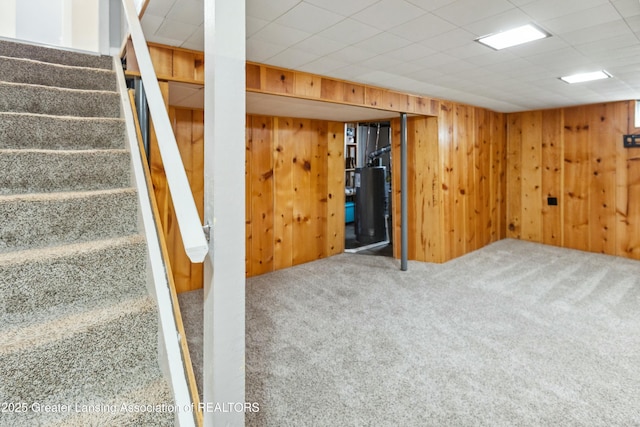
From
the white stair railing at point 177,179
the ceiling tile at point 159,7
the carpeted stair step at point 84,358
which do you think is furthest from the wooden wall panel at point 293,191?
the carpeted stair step at point 84,358

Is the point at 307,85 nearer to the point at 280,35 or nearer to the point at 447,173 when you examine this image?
the point at 280,35

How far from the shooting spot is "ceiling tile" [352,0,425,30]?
1.73 m

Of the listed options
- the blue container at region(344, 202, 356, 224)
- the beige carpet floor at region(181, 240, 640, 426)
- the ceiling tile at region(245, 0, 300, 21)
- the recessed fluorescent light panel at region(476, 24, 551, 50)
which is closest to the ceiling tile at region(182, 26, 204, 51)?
the ceiling tile at region(245, 0, 300, 21)

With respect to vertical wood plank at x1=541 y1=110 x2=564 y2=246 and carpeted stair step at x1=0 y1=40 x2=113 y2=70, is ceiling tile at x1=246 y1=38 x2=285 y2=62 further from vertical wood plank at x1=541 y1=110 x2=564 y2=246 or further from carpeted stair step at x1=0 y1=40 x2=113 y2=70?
vertical wood plank at x1=541 y1=110 x2=564 y2=246

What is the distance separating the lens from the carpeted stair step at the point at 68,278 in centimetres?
117

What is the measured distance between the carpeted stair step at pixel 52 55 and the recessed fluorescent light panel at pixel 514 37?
2691 millimetres

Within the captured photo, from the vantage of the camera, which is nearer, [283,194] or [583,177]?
[283,194]

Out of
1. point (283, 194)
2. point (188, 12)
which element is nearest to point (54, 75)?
point (188, 12)

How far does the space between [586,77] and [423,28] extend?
2.27 m

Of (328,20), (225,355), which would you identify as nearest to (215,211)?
(225,355)

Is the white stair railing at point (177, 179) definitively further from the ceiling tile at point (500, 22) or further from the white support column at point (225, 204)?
the ceiling tile at point (500, 22)

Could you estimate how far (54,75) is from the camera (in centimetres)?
218

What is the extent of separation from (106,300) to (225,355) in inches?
27.3

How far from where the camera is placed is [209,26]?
0.94 meters
